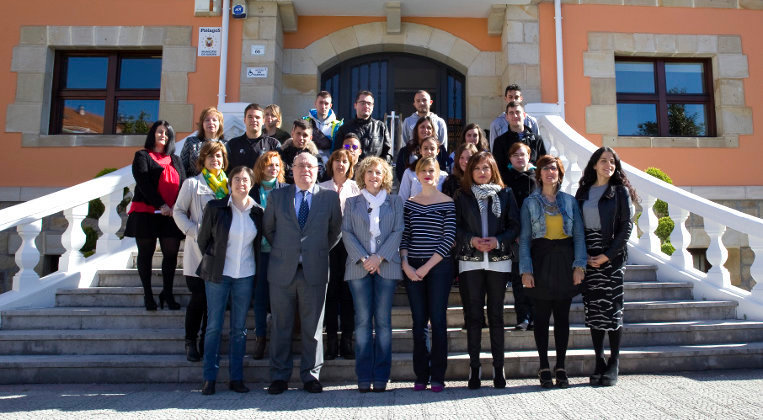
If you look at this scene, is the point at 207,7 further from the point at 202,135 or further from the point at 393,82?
the point at 202,135

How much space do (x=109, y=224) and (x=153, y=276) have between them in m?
0.83

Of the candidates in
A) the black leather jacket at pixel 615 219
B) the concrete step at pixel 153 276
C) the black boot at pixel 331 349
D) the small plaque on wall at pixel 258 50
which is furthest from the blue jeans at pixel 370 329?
the small plaque on wall at pixel 258 50

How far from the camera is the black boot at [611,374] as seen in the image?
143 inches

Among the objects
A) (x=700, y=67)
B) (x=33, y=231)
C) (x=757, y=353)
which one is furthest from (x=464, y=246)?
(x=700, y=67)

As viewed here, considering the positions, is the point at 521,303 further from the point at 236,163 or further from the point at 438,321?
the point at 236,163

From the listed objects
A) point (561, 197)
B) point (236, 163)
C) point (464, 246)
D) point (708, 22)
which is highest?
point (708, 22)

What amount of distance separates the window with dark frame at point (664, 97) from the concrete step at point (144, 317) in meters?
4.29

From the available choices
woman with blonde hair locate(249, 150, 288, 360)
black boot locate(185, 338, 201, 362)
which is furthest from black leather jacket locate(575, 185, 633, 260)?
black boot locate(185, 338, 201, 362)

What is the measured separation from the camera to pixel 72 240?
16.6ft

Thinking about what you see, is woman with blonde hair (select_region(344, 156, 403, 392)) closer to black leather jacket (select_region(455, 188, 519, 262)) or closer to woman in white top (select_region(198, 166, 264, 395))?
black leather jacket (select_region(455, 188, 519, 262))

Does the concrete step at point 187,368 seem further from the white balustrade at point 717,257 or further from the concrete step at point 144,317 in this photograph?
the white balustrade at point 717,257

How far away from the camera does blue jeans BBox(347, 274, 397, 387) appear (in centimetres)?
361

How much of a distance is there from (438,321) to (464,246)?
0.54m

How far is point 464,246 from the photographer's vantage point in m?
3.73
